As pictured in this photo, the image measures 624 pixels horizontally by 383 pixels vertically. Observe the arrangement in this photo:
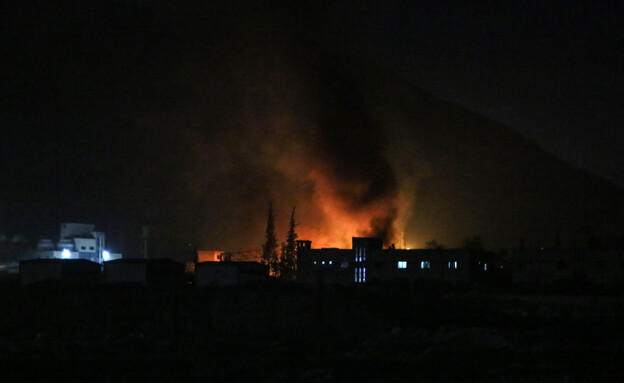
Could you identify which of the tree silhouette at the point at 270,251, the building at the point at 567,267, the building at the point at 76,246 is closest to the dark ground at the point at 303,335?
the building at the point at 567,267

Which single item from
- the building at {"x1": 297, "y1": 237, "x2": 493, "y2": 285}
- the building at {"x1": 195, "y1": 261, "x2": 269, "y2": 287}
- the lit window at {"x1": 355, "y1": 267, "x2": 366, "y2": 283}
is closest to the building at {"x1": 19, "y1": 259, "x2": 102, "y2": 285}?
the building at {"x1": 195, "y1": 261, "x2": 269, "y2": 287}

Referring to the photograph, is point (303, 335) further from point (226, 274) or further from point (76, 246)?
point (76, 246)

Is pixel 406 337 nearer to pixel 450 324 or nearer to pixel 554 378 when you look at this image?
pixel 450 324

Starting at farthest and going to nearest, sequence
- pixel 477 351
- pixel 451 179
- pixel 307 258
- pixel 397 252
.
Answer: pixel 451 179, pixel 307 258, pixel 397 252, pixel 477 351

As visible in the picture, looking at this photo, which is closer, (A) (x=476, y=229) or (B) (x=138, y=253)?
(B) (x=138, y=253)

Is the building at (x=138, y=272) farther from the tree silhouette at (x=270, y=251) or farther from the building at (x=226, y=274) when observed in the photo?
the tree silhouette at (x=270, y=251)

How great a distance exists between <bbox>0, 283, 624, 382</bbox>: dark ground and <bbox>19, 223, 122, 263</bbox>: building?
22691 millimetres

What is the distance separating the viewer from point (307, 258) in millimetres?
54094

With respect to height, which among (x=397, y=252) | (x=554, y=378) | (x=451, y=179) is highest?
(x=451, y=179)

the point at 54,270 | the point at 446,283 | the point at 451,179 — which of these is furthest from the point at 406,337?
the point at 451,179

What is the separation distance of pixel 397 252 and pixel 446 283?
5815 millimetres

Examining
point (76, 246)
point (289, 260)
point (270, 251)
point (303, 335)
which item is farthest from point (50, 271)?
point (270, 251)

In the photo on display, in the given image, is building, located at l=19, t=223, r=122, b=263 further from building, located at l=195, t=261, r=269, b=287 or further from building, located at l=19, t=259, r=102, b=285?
building, located at l=195, t=261, r=269, b=287

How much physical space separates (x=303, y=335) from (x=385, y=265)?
16.6 m
